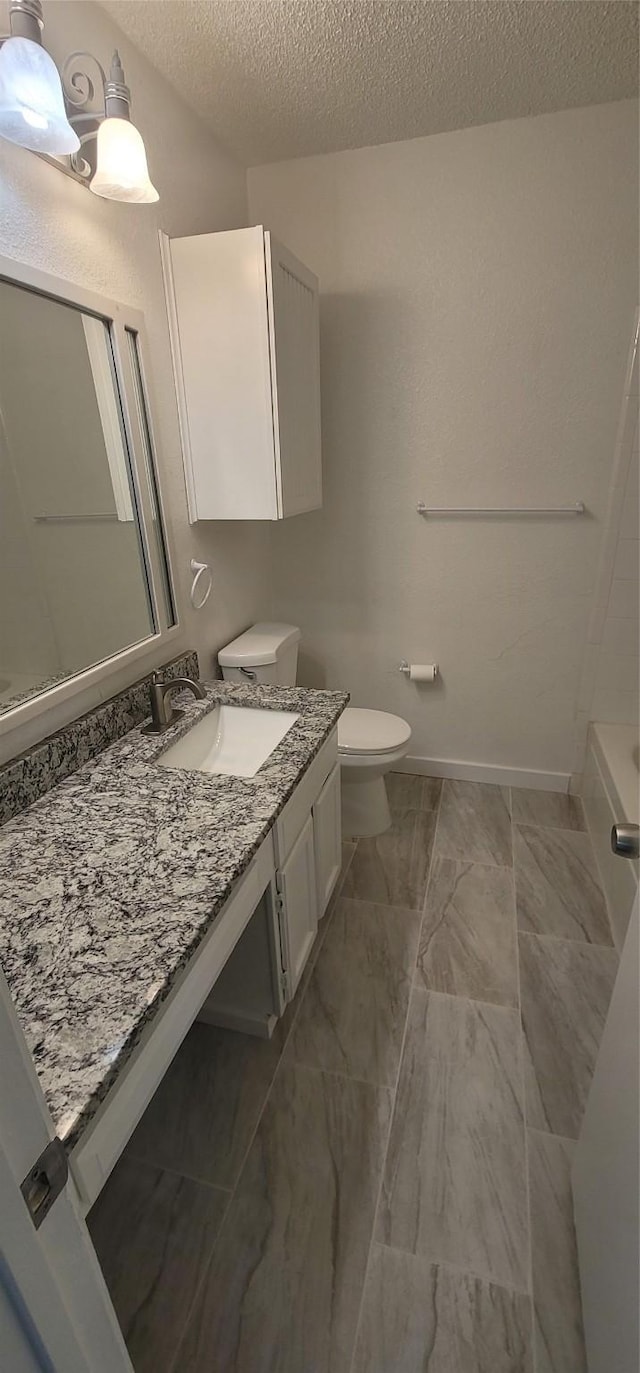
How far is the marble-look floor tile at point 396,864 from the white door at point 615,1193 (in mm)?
946

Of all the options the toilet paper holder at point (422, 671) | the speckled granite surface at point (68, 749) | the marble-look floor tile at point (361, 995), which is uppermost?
the speckled granite surface at point (68, 749)

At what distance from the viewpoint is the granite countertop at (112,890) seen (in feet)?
2.28

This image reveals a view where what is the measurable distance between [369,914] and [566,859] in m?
0.81

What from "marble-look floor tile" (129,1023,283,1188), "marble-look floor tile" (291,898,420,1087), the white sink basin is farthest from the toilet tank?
"marble-look floor tile" (129,1023,283,1188)

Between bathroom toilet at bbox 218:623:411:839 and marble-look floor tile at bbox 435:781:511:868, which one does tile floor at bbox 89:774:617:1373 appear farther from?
bathroom toilet at bbox 218:623:411:839

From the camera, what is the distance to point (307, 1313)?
1.05 m

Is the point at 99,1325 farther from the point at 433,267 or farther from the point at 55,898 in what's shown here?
the point at 433,267

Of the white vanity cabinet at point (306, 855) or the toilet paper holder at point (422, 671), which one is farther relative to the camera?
the toilet paper holder at point (422, 671)

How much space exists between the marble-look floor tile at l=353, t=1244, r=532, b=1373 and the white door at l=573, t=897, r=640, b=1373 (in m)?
0.13

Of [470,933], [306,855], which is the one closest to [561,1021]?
[470,933]

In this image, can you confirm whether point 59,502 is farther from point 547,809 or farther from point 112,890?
point 547,809

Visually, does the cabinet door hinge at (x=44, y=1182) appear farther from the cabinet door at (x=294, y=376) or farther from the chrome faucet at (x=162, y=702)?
the cabinet door at (x=294, y=376)

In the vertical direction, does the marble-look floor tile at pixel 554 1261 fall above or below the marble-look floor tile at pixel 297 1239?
below

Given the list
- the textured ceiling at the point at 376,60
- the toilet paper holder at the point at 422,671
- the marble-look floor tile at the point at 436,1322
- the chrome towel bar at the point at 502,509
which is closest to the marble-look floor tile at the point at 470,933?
the marble-look floor tile at the point at 436,1322
